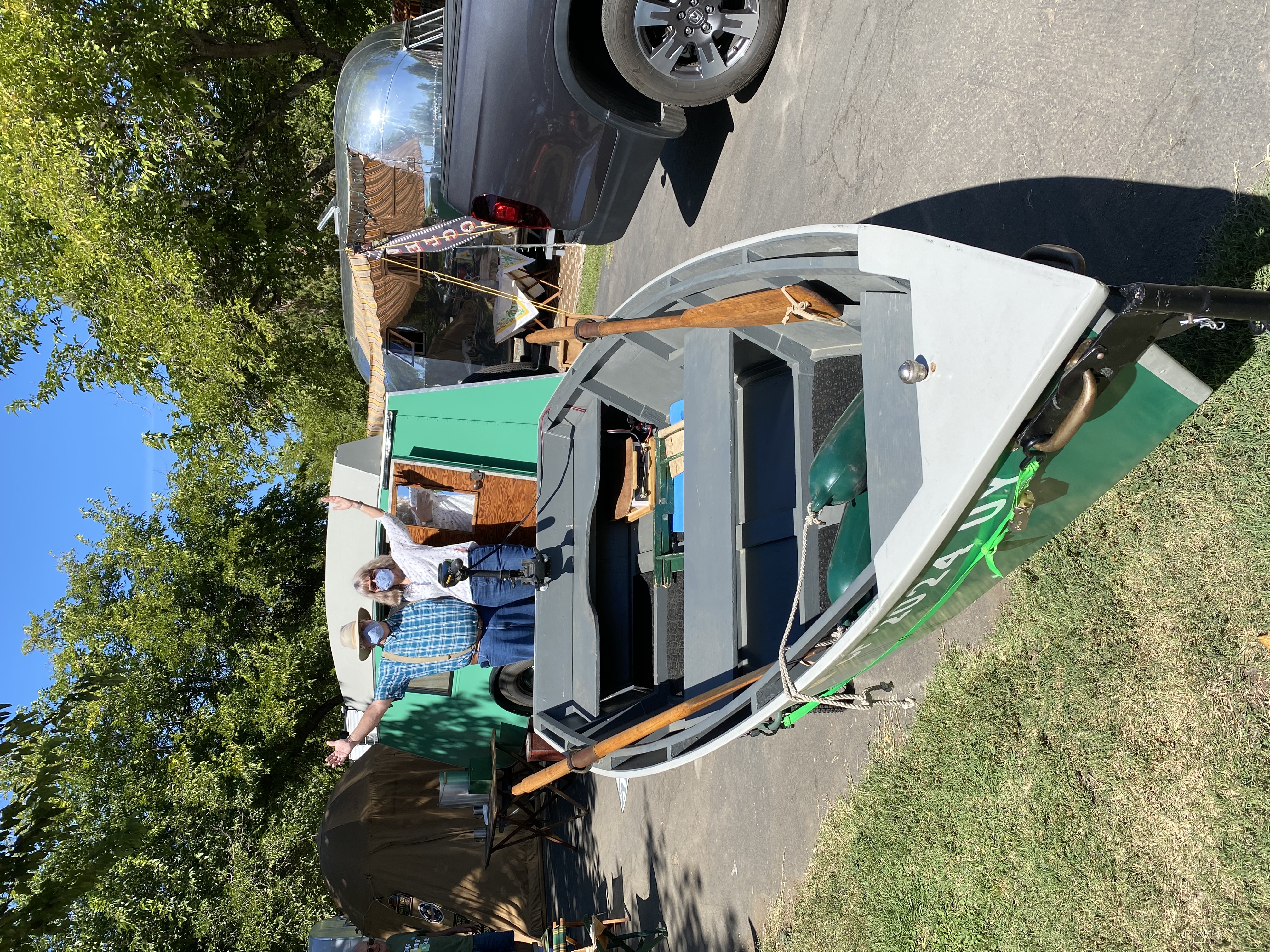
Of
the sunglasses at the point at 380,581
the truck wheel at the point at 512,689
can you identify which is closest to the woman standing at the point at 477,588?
the sunglasses at the point at 380,581

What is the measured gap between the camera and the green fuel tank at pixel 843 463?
415 cm

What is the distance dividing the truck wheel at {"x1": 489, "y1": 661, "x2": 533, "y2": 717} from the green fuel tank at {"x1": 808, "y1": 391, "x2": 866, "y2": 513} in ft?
17.8

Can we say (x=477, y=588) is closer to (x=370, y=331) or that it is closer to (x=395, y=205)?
(x=370, y=331)

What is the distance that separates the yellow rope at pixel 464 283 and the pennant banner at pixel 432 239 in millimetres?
257

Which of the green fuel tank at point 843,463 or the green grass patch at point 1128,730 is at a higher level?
the green fuel tank at point 843,463

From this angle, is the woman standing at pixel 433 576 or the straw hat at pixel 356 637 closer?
the straw hat at pixel 356 637

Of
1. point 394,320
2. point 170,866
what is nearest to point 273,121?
point 394,320

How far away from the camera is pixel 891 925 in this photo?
202 inches

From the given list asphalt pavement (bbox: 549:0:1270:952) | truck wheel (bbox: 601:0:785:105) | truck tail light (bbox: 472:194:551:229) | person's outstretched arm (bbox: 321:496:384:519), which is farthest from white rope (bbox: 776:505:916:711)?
person's outstretched arm (bbox: 321:496:384:519)

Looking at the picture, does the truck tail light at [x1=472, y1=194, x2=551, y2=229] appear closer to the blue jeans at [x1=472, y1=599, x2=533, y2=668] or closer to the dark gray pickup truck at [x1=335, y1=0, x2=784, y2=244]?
the dark gray pickup truck at [x1=335, y1=0, x2=784, y2=244]

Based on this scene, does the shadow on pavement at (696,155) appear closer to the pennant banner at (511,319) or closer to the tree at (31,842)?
the pennant banner at (511,319)

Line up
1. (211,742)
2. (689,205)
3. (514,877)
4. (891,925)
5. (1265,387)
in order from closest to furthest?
1. (1265,387)
2. (891,925)
3. (689,205)
4. (514,877)
5. (211,742)

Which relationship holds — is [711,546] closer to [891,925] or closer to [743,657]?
[743,657]

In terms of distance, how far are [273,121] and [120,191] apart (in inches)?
140
